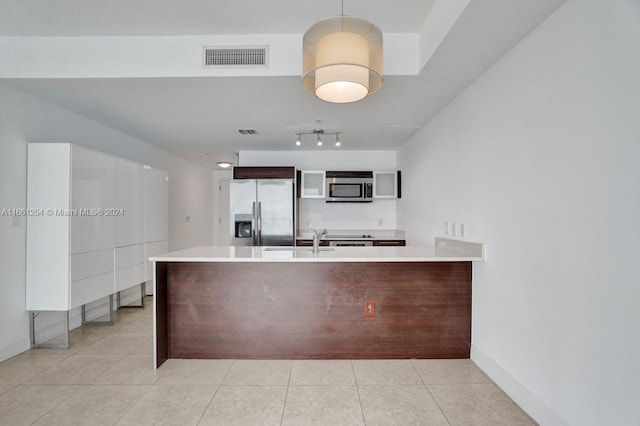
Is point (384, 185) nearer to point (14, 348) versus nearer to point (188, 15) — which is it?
point (188, 15)

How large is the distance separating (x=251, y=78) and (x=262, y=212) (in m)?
2.58

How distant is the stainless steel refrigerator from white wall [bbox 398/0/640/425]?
2813 mm

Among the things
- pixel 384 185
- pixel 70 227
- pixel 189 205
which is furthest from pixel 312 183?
pixel 70 227

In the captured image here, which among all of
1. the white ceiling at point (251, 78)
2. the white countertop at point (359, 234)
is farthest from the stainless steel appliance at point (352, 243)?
the white ceiling at point (251, 78)

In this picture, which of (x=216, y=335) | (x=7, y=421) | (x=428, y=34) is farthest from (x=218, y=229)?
(x=428, y=34)

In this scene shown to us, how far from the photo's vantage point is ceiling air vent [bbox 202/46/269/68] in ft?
8.48

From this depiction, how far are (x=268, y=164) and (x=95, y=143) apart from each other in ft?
8.18

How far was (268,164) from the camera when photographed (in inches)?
224

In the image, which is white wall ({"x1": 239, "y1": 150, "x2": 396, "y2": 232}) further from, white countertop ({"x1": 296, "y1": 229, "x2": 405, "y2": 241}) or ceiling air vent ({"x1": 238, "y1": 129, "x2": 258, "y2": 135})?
ceiling air vent ({"x1": 238, "y1": 129, "x2": 258, "y2": 135})

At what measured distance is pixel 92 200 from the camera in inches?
128

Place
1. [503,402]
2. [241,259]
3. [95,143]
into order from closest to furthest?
[503,402] < [241,259] < [95,143]

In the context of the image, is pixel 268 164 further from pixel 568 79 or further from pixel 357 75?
pixel 568 79

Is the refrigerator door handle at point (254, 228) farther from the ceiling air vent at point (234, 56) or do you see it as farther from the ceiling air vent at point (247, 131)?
the ceiling air vent at point (234, 56)

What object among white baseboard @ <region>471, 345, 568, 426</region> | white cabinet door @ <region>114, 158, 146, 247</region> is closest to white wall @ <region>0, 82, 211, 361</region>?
white cabinet door @ <region>114, 158, 146, 247</region>
